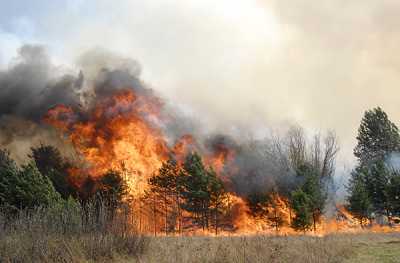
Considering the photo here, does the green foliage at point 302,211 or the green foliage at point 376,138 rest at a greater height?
the green foliage at point 376,138

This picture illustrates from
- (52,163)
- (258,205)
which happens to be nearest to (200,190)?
(258,205)

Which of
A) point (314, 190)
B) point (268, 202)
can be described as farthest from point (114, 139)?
point (314, 190)

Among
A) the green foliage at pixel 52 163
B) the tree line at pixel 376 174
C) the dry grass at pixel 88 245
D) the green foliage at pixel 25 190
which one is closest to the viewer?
the dry grass at pixel 88 245

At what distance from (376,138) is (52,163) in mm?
56780

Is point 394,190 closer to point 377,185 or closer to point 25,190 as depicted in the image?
point 377,185

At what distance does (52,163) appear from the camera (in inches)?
2489

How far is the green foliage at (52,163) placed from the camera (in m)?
58.3

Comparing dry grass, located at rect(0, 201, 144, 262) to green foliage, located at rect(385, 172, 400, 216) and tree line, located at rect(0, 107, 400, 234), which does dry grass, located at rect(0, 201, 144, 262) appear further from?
green foliage, located at rect(385, 172, 400, 216)

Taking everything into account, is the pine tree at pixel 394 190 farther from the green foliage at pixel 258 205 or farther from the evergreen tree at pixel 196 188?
the evergreen tree at pixel 196 188

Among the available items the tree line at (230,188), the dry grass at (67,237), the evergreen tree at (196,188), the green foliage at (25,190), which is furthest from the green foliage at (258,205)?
the dry grass at (67,237)

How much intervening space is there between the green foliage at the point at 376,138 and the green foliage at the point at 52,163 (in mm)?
51186

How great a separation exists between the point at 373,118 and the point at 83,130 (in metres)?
53.1

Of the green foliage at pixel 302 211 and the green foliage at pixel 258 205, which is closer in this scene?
the green foliage at pixel 302 211

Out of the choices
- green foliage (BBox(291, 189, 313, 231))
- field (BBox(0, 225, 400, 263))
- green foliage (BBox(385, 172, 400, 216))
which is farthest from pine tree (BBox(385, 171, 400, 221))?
field (BBox(0, 225, 400, 263))
